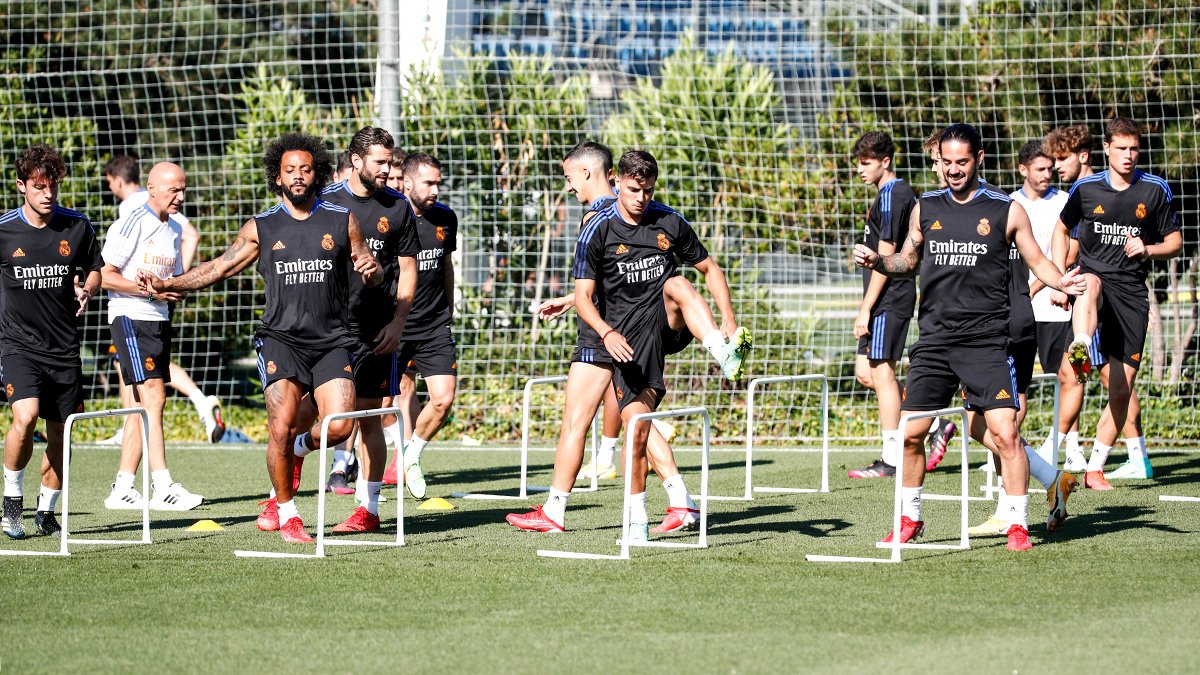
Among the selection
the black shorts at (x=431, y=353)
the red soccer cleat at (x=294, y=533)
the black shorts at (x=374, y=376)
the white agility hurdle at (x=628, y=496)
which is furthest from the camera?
the black shorts at (x=431, y=353)

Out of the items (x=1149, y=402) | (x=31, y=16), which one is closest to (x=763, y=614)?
(x=1149, y=402)

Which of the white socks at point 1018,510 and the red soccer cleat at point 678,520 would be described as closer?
the white socks at point 1018,510

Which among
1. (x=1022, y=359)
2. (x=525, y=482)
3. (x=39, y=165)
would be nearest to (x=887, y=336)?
(x=1022, y=359)

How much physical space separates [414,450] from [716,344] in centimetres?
291

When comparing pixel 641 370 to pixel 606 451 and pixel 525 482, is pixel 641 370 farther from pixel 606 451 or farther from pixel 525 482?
pixel 525 482

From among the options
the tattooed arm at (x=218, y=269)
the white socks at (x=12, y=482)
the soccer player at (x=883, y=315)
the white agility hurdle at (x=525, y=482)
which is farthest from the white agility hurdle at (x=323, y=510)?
the soccer player at (x=883, y=315)

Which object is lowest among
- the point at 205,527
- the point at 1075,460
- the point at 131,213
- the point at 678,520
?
the point at 205,527

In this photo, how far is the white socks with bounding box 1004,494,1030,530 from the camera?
295 inches

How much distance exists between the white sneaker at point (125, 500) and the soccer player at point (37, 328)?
1.07 metres

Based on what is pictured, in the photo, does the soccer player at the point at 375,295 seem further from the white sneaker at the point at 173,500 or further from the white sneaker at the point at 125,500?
the white sneaker at the point at 125,500

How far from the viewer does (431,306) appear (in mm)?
10219

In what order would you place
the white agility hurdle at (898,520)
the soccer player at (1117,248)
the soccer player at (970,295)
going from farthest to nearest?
the soccer player at (1117,248) < the soccer player at (970,295) < the white agility hurdle at (898,520)

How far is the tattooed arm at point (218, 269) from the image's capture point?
771 cm

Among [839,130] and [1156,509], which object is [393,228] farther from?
[839,130]
